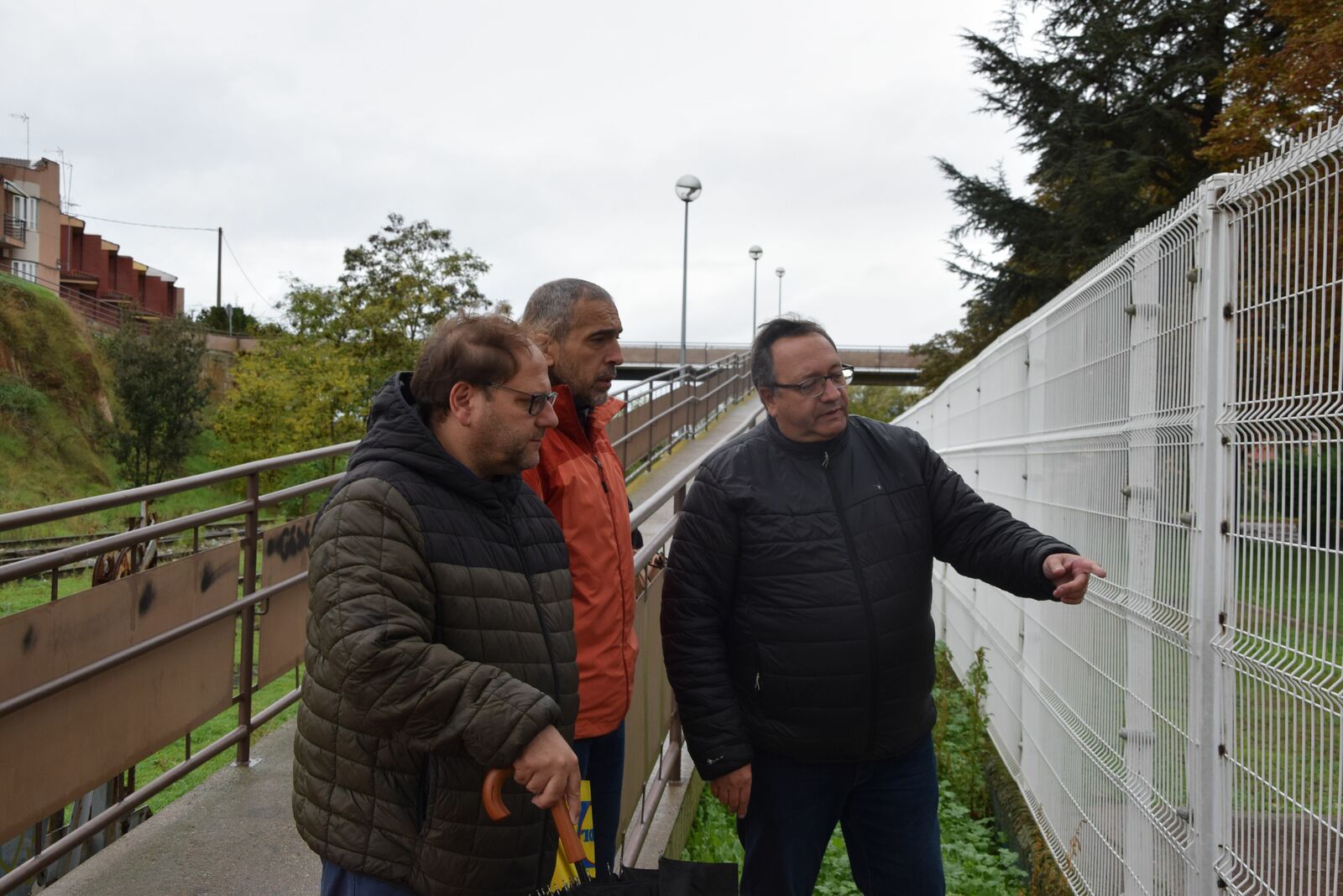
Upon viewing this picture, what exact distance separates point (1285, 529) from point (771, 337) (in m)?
1.28

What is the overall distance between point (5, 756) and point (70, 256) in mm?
57788

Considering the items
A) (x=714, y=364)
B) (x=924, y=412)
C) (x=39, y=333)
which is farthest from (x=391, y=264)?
(x=924, y=412)

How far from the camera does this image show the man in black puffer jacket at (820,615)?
2672 millimetres

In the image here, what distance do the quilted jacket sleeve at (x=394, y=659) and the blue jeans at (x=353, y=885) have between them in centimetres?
25

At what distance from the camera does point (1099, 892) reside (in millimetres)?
3469

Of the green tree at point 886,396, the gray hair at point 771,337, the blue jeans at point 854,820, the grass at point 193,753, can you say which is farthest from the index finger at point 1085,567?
the green tree at point 886,396

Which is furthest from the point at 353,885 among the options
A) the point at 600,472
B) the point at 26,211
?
the point at 26,211

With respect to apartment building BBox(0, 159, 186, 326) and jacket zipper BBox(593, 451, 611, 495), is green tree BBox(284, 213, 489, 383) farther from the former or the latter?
jacket zipper BBox(593, 451, 611, 495)

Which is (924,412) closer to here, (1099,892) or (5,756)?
(1099,892)

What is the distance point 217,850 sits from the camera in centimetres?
340

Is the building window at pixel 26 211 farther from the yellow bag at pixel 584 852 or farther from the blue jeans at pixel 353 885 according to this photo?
the blue jeans at pixel 353 885

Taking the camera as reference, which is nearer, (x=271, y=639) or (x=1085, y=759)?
(x=1085, y=759)

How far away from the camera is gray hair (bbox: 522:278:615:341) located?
260cm

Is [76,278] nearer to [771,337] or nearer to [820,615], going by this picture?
[771,337]
